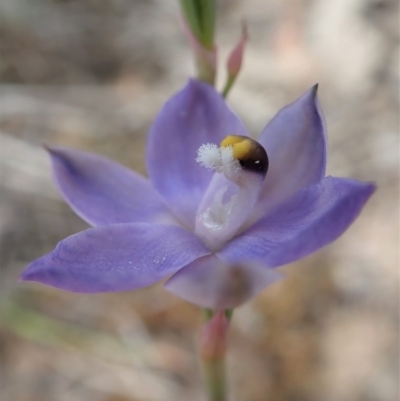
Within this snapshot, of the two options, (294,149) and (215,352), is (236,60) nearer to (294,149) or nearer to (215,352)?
(294,149)

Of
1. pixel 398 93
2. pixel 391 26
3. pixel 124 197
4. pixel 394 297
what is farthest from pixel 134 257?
pixel 391 26

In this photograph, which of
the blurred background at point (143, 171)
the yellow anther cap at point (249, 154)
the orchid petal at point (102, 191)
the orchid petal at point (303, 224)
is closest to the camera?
the orchid petal at point (303, 224)

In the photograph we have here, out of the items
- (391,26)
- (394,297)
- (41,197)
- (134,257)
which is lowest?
(134,257)

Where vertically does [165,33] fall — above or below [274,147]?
above

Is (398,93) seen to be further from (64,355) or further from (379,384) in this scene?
(64,355)

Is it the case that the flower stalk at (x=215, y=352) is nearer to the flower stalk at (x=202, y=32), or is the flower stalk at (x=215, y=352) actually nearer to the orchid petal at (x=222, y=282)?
the orchid petal at (x=222, y=282)

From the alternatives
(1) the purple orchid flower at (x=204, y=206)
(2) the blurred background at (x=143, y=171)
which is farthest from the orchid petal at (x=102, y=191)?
(2) the blurred background at (x=143, y=171)
